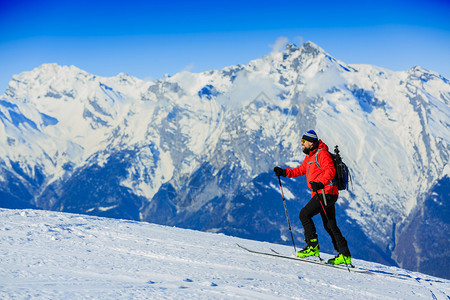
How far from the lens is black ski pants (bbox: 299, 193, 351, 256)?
12.4 metres

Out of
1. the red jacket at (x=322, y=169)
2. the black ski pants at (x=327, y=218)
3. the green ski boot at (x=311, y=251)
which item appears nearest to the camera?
the red jacket at (x=322, y=169)

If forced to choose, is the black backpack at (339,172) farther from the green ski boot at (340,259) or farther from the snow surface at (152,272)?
the snow surface at (152,272)

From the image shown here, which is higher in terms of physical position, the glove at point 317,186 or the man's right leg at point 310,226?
the glove at point 317,186

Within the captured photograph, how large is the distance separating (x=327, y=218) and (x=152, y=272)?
5.58 m

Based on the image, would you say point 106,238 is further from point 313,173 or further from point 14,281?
point 313,173

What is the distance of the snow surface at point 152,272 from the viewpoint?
782 centimetres

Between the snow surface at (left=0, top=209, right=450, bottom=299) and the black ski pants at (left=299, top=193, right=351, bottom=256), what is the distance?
3.08ft

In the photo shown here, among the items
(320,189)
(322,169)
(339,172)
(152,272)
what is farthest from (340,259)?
(152,272)

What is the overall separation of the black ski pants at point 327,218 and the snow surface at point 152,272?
94 cm

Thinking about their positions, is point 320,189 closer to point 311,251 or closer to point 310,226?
point 310,226

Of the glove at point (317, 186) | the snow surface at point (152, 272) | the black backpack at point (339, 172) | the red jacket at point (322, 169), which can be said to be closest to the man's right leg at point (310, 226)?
the red jacket at point (322, 169)

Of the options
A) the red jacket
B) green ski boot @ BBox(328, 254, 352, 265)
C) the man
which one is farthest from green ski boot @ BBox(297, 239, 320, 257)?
the red jacket

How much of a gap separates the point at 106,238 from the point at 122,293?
627 centimetres

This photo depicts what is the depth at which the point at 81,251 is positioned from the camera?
440 inches
